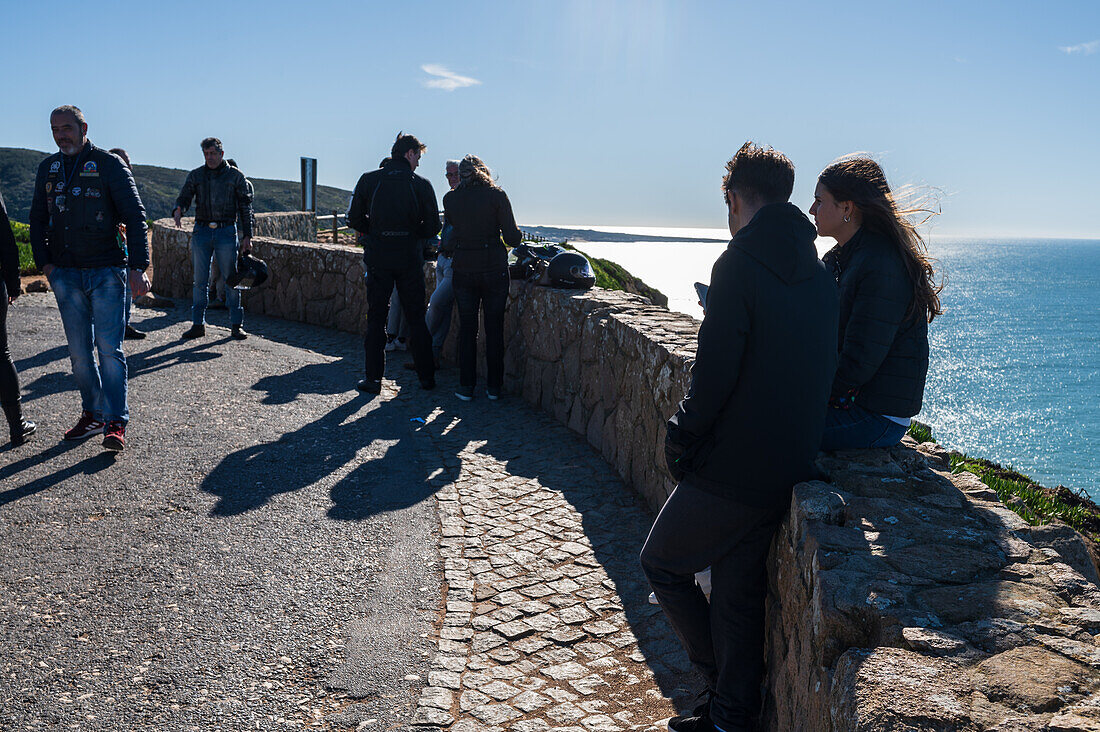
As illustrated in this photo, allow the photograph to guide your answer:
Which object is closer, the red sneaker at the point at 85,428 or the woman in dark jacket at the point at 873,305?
the woman in dark jacket at the point at 873,305

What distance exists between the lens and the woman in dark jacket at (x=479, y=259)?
7562 millimetres

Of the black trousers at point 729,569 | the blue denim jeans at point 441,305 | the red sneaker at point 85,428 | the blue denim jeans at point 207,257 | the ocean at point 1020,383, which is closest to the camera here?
the black trousers at point 729,569

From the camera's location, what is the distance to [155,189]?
69.3m

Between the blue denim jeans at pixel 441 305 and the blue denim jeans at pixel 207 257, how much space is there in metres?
2.54

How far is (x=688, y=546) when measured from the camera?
2.82 m

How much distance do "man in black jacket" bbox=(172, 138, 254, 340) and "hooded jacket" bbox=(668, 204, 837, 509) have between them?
8.07m

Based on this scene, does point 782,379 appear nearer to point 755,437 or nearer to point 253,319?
point 755,437

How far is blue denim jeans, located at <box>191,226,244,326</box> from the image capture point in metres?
9.66

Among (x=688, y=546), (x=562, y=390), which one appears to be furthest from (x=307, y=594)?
(x=562, y=390)

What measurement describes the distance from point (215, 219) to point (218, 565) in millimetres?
6389

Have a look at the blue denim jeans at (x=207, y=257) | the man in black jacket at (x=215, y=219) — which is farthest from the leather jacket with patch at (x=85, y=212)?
the blue denim jeans at (x=207, y=257)

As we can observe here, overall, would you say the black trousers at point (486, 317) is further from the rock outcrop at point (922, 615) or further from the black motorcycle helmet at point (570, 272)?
the rock outcrop at point (922, 615)

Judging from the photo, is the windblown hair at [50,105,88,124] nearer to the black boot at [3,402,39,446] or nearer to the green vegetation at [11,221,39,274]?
the black boot at [3,402,39,446]

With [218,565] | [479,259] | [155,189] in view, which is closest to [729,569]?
[218,565]
